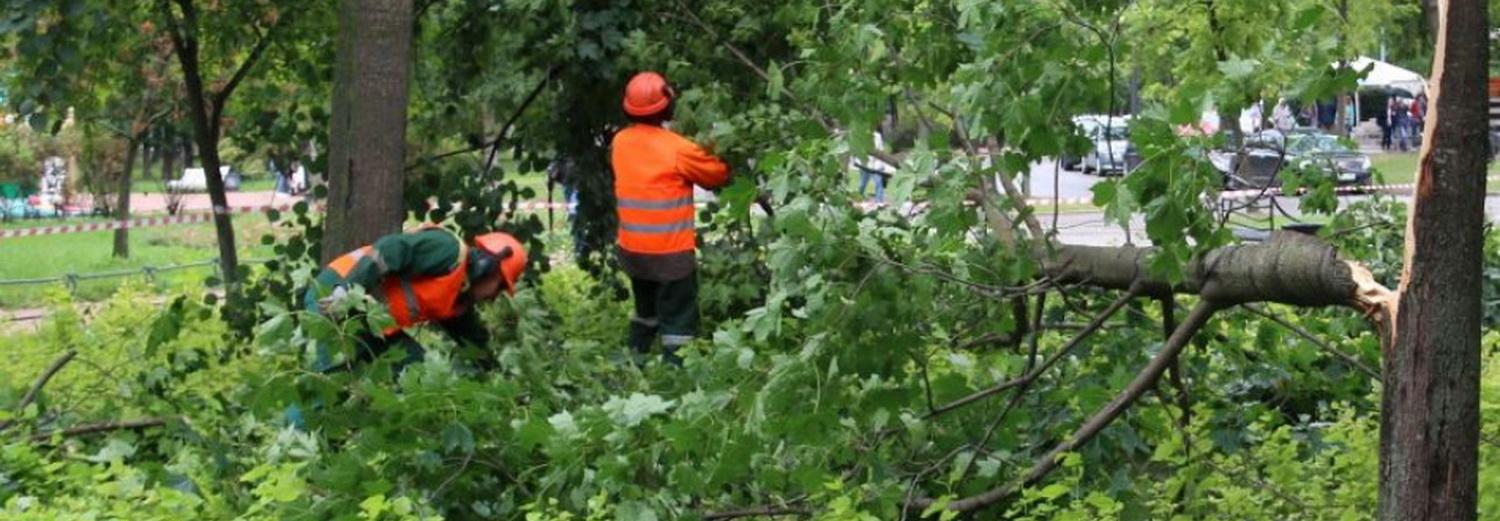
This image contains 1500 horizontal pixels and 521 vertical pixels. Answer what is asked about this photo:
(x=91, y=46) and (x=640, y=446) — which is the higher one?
(x=91, y=46)

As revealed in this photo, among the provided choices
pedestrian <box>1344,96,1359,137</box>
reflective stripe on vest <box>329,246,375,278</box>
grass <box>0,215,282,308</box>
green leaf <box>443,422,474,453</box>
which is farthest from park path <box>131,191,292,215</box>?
green leaf <box>443,422,474,453</box>

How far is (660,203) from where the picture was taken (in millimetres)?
9953

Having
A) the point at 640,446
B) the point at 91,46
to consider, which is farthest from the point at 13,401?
the point at 640,446

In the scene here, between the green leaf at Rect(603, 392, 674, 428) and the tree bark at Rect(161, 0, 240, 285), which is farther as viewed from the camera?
the tree bark at Rect(161, 0, 240, 285)

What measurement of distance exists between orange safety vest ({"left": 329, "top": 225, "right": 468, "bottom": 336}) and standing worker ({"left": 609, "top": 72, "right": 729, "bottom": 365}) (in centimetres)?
196

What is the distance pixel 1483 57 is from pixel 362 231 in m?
5.02

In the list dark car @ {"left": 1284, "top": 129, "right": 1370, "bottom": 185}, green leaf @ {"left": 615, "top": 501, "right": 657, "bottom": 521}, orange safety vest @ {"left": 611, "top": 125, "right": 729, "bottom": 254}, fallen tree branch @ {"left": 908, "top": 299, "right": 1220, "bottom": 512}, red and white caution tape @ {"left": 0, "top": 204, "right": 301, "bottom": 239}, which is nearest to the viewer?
green leaf @ {"left": 615, "top": 501, "right": 657, "bottom": 521}

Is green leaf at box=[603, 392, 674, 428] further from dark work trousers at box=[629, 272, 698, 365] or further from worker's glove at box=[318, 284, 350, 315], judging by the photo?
dark work trousers at box=[629, 272, 698, 365]

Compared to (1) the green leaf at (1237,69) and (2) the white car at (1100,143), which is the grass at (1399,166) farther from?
(1) the green leaf at (1237,69)

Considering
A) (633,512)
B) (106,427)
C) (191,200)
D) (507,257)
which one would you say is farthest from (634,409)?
(191,200)

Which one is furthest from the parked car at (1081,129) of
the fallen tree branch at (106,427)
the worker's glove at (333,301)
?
the fallen tree branch at (106,427)

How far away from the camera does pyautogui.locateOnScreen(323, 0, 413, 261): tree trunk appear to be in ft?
28.3

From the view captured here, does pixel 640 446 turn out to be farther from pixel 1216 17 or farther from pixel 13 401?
pixel 13 401

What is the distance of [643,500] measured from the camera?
5676mm
